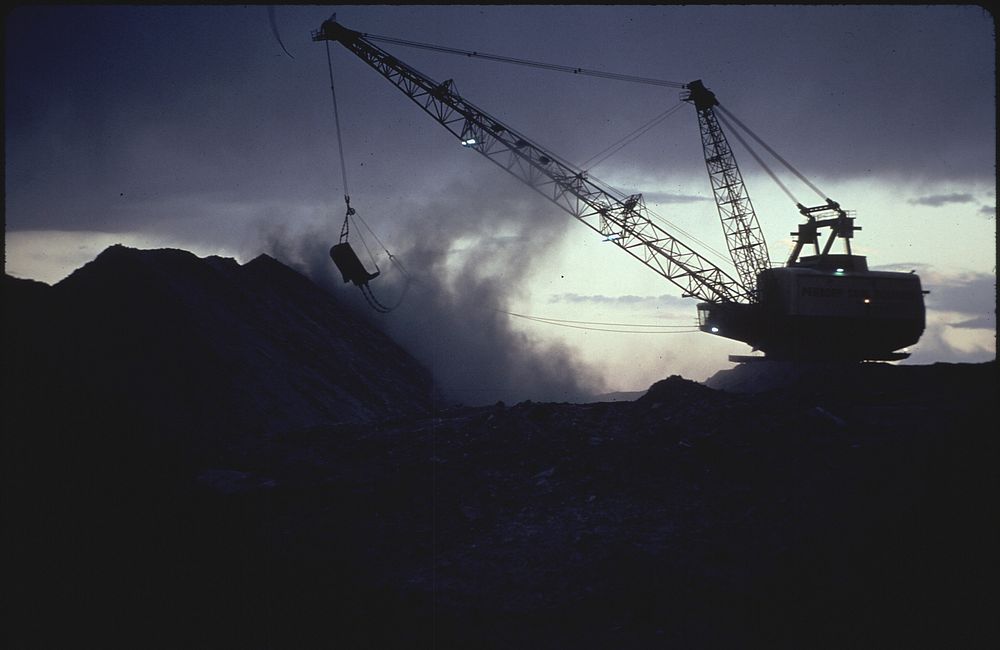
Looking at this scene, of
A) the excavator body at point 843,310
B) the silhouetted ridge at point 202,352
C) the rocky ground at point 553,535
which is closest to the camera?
the rocky ground at point 553,535

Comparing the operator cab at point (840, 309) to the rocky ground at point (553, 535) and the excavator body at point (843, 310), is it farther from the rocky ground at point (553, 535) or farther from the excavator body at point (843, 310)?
the rocky ground at point (553, 535)

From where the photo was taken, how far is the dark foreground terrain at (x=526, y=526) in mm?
6793

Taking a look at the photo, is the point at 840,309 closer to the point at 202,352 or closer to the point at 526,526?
the point at 526,526

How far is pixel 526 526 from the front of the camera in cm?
902

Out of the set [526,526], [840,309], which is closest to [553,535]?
[526,526]

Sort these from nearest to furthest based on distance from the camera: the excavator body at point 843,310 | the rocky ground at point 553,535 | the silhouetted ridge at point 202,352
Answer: the rocky ground at point 553,535, the silhouetted ridge at point 202,352, the excavator body at point 843,310

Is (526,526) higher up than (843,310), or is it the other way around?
(843,310)

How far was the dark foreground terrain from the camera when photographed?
6793 mm

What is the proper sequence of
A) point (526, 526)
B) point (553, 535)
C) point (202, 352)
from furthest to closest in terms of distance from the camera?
point (202, 352) < point (526, 526) < point (553, 535)

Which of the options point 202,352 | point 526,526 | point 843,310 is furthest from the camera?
point 843,310

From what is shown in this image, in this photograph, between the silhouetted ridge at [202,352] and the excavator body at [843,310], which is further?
the excavator body at [843,310]

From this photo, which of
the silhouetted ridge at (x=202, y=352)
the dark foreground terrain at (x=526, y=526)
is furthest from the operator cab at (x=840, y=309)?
the silhouetted ridge at (x=202, y=352)

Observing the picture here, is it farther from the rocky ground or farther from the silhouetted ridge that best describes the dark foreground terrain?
the silhouetted ridge

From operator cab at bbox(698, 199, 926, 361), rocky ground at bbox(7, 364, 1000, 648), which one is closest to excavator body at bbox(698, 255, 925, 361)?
operator cab at bbox(698, 199, 926, 361)
